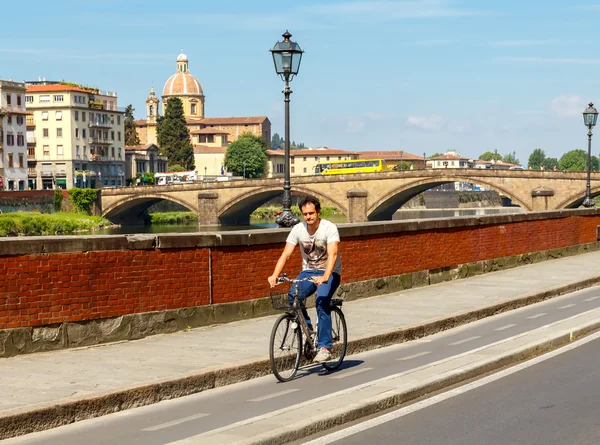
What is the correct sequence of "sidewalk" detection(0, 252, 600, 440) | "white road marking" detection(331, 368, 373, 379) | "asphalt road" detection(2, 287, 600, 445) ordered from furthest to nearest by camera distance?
"white road marking" detection(331, 368, 373, 379) → "sidewalk" detection(0, 252, 600, 440) → "asphalt road" detection(2, 287, 600, 445)

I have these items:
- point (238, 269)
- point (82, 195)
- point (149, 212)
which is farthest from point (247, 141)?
point (238, 269)

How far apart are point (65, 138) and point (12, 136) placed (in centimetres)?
1502

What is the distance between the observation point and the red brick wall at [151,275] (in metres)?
9.73

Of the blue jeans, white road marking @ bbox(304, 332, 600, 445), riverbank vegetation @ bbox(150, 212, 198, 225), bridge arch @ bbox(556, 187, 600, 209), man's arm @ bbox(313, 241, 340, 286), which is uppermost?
bridge arch @ bbox(556, 187, 600, 209)

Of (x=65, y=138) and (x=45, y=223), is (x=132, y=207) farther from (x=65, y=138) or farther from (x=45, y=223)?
(x=65, y=138)

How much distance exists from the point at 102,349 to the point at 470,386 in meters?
3.71

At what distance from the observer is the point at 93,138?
122438 mm

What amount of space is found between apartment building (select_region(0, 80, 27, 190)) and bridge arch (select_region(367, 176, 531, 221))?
118ft

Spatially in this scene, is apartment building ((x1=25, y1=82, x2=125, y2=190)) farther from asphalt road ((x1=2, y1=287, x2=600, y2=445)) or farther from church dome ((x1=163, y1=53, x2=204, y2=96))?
asphalt road ((x1=2, y1=287, x2=600, y2=445))

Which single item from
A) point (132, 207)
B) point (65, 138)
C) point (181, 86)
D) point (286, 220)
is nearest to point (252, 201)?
point (132, 207)

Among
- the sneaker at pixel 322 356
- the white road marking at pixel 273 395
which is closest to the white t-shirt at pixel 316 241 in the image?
the sneaker at pixel 322 356

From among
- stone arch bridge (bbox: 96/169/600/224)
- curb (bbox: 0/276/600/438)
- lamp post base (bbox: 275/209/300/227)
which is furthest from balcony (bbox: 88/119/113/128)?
curb (bbox: 0/276/600/438)

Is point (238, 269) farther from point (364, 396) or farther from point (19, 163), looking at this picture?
point (19, 163)

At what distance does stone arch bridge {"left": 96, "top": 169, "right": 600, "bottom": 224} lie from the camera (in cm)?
7750
